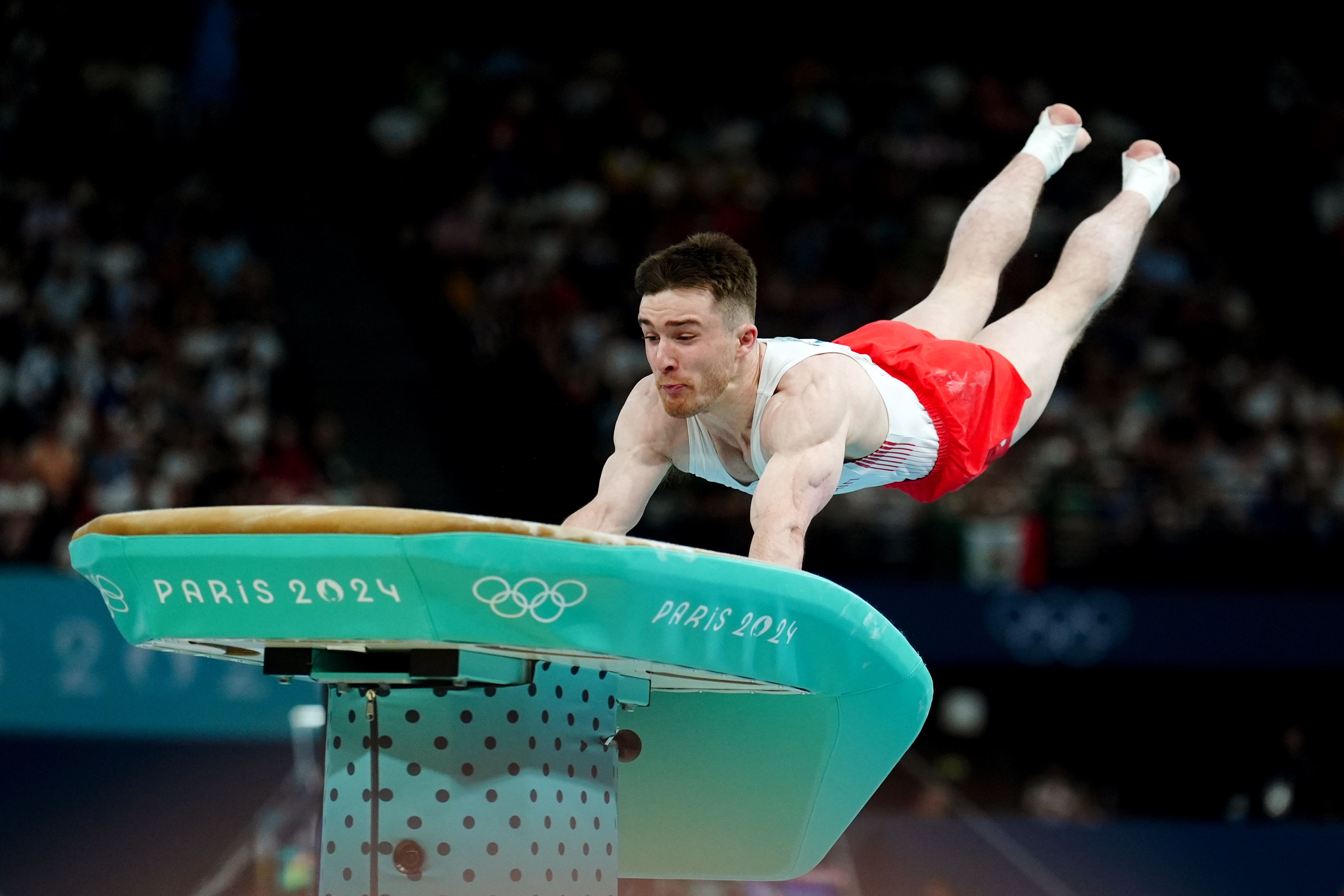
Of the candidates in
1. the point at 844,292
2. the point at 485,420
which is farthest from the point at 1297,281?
the point at 485,420

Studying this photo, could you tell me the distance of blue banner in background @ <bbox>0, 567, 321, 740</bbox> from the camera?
7.20m

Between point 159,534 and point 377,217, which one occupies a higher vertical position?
point 377,217

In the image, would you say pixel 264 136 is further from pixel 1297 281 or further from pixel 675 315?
pixel 675 315

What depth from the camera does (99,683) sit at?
7254 millimetres

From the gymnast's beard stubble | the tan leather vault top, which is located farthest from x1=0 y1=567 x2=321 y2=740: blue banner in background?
the tan leather vault top

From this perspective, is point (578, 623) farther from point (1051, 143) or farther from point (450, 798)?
point (1051, 143)

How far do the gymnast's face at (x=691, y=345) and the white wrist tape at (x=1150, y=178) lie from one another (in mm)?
A: 2011

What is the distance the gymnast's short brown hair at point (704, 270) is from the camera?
119 inches

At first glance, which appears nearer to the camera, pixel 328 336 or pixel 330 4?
pixel 328 336

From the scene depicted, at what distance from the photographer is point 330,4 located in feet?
38.3

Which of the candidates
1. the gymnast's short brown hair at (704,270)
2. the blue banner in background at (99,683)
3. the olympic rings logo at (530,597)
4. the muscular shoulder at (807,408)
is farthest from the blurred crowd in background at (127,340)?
the olympic rings logo at (530,597)

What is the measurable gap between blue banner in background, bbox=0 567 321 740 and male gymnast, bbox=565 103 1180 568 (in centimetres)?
414

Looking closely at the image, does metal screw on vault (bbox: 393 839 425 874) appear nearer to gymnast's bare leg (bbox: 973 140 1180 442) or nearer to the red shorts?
the red shorts

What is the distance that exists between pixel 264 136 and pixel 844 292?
14.7ft
